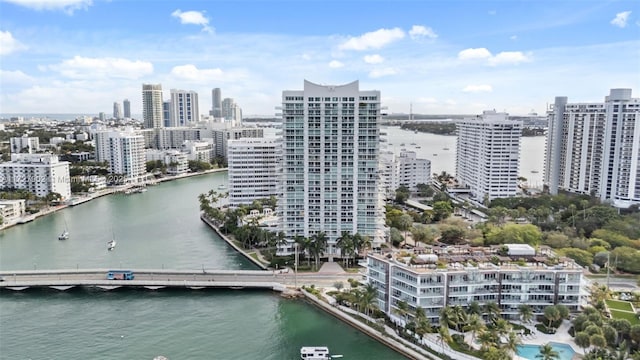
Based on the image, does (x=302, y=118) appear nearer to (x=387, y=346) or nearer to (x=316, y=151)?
(x=316, y=151)

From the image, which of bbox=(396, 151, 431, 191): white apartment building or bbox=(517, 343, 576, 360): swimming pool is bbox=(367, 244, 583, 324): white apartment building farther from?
bbox=(396, 151, 431, 191): white apartment building

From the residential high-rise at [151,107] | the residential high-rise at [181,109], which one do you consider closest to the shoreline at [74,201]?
the residential high-rise at [151,107]

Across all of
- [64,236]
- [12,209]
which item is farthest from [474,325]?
[12,209]

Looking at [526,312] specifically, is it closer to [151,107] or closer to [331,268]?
[331,268]

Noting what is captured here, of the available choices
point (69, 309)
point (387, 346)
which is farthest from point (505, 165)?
point (69, 309)

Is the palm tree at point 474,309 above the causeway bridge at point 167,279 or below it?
above

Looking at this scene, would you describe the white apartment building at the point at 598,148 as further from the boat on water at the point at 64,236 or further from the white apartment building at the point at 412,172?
the boat on water at the point at 64,236

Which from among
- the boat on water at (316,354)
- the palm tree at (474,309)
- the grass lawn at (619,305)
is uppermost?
the palm tree at (474,309)
